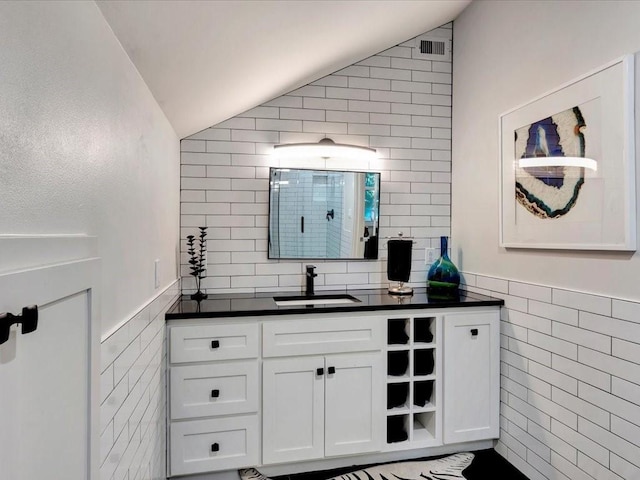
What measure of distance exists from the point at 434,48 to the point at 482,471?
285 cm

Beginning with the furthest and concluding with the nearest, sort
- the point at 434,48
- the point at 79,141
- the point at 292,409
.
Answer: the point at 434,48, the point at 292,409, the point at 79,141

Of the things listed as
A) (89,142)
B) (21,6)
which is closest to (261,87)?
(89,142)

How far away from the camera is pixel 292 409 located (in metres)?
2.11

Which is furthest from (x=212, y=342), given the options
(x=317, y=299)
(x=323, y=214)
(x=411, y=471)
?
(x=411, y=471)

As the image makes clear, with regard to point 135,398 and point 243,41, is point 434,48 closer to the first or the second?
point 243,41

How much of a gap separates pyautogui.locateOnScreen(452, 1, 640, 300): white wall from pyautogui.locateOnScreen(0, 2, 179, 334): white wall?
6.34 ft

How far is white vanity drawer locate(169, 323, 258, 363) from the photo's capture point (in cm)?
199

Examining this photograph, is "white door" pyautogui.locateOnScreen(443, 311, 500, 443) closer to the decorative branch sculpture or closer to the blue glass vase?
the blue glass vase

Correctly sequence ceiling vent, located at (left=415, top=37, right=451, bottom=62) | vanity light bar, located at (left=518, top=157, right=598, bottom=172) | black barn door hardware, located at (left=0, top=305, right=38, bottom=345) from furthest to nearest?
ceiling vent, located at (left=415, top=37, right=451, bottom=62)
vanity light bar, located at (left=518, top=157, right=598, bottom=172)
black barn door hardware, located at (left=0, top=305, right=38, bottom=345)

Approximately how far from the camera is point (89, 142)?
0.95 meters

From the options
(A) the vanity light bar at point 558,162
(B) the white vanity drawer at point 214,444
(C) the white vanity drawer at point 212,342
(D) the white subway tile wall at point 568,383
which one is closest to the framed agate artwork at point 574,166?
(A) the vanity light bar at point 558,162

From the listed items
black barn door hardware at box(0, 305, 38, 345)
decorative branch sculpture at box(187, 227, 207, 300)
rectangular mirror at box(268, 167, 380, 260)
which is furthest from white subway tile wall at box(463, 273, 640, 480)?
black barn door hardware at box(0, 305, 38, 345)

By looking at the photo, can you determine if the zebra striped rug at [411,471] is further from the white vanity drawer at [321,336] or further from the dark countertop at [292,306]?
the dark countertop at [292,306]

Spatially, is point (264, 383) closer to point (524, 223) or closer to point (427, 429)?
point (427, 429)
